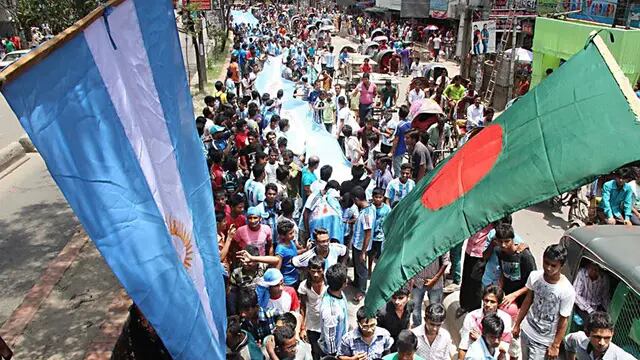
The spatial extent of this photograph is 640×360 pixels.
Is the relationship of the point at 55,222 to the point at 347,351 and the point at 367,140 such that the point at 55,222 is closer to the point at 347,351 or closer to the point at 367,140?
the point at 367,140

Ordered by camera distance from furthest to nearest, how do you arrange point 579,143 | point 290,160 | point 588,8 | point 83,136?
point 588,8
point 290,160
point 579,143
point 83,136

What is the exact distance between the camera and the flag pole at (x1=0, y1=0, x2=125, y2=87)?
7.16 feet

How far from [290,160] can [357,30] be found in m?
33.5

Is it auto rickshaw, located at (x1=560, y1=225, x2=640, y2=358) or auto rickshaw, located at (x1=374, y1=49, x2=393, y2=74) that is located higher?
auto rickshaw, located at (x1=560, y1=225, x2=640, y2=358)

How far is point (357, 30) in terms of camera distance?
39.8 meters

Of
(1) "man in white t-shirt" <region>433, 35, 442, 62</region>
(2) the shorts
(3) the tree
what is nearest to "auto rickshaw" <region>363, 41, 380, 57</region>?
(1) "man in white t-shirt" <region>433, 35, 442, 62</region>

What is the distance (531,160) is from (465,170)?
28.4 inches

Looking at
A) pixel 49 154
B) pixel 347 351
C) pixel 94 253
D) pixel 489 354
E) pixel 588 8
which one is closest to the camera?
pixel 49 154

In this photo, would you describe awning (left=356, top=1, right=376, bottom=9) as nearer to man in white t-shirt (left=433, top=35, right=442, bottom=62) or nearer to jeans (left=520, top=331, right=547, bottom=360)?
man in white t-shirt (left=433, top=35, right=442, bottom=62)

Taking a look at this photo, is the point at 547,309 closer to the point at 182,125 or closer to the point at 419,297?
the point at 419,297

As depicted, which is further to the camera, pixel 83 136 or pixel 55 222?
pixel 55 222

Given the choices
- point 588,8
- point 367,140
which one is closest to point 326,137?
point 367,140

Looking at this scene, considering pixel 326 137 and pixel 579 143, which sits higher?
pixel 579 143

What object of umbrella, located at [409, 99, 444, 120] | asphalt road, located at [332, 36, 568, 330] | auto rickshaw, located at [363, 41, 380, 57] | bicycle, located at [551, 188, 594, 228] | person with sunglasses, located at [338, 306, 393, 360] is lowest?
auto rickshaw, located at [363, 41, 380, 57]
